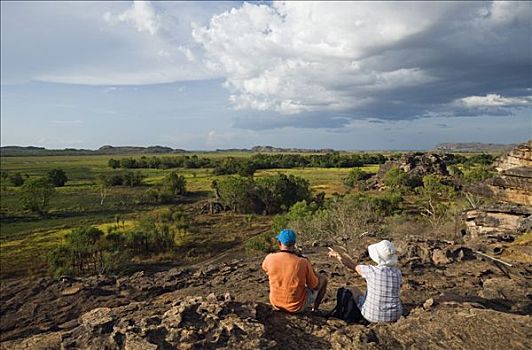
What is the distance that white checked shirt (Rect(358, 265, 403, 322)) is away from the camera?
5508 mm

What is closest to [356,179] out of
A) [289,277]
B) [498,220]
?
[498,220]

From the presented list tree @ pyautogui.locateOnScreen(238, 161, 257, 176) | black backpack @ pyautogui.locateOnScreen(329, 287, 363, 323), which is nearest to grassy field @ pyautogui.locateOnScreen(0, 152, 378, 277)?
tree @ pyautogui.locateOnScreen(238, 161, 257, 176)

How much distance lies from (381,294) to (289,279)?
1242 mm

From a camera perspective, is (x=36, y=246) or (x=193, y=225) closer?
(x=36, y=246)

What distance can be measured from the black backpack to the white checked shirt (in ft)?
0.42

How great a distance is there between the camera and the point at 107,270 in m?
27.1

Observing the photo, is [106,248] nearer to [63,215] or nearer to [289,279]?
[63,215]

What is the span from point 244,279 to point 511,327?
6691mm

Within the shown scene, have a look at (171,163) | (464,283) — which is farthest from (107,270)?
(171,163)

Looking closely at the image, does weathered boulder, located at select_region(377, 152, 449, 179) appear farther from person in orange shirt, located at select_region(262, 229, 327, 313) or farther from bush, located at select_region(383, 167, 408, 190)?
person in orange shirt, located at select_region(262, 229, 327, 313)

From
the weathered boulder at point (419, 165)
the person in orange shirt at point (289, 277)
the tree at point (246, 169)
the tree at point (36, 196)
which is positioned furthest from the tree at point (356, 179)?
the person in orange shirt at point (289, 277)

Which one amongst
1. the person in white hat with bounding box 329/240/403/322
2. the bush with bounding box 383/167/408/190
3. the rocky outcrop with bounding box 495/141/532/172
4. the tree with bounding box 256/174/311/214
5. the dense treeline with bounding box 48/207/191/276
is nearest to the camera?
the person in white hat with bounding box 329/240/403/322

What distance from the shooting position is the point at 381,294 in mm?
5570

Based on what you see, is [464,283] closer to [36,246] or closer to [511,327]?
[511,327]
